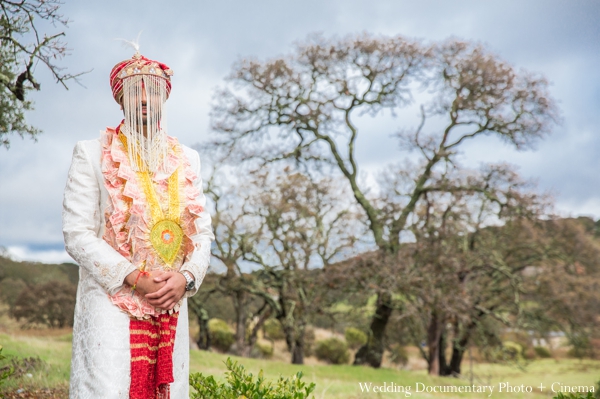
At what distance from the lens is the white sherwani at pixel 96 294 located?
2.09 metres

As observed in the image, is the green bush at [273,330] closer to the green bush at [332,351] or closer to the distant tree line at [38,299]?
the green bush at [332,351]

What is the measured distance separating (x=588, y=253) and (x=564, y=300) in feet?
5.32

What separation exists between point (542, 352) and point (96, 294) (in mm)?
A: 16270

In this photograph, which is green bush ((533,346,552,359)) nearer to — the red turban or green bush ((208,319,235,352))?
green bush ((208,319,235,352))

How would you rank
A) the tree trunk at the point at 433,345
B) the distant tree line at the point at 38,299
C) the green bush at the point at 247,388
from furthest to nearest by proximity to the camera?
the tree trunk at the point at 433,345
the distant tree line at the point at 38,299
the green bush at the point at 247,388

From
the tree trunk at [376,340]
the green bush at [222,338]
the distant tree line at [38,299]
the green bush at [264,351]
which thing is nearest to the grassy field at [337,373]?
the distant tree line at [38,299]

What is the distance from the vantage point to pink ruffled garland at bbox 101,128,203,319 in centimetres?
216

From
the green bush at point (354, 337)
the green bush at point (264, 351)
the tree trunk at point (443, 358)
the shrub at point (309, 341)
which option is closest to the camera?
the tree trunk at point (443, 358)

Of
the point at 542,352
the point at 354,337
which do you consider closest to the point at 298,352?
the point at 354,337

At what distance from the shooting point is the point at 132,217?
2.23m

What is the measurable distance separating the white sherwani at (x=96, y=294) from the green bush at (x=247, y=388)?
0.33m

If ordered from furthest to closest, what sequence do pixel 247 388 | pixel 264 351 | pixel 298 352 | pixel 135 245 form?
1. pixel 264 351
2. pixel 298 352
3. pixel 247 388
4. pixel 135 245

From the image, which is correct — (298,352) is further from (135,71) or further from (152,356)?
(135,71)

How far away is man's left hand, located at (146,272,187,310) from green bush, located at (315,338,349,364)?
42.9 ft
